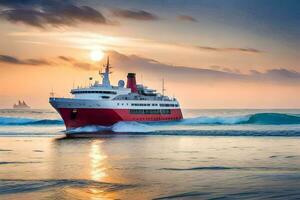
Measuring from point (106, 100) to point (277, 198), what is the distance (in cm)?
5644

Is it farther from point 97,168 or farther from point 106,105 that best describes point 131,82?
point 97,168

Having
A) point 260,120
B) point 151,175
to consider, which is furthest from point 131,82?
point 151,175

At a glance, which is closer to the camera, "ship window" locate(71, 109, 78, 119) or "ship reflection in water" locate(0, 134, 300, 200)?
"ship reflection in water" locate(0, 134, 300, 200)

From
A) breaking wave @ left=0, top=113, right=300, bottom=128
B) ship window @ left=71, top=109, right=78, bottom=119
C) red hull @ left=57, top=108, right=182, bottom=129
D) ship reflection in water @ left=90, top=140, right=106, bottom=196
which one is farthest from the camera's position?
ship window @ left=71, top=109, right=78, bottom=119

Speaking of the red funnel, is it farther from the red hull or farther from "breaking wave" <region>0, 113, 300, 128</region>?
the red hull

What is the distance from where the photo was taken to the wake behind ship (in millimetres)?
69062

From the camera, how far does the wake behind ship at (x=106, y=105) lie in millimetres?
69062

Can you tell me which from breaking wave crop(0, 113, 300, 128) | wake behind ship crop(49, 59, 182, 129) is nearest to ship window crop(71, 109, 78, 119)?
wake behind ship crop(49, 59, 182, 129)

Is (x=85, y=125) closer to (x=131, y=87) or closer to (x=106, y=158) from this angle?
(x=131, y=87)

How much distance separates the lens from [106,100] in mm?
70875

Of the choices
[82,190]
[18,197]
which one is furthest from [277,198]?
[18,197]

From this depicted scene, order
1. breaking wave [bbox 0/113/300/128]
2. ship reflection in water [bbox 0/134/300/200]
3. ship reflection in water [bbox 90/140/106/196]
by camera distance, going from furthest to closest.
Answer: breaking wave [bbox 0/113/300/128]
ship reflection in water [bbox 90/140/106/196]
ship reflection in water [bbox 0/134/300/200]

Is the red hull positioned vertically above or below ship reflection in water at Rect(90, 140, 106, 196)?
above

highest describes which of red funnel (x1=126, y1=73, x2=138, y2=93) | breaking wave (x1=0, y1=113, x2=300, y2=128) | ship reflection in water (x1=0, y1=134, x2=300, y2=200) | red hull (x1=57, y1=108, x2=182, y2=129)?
red funnel (x1=126, y1=73, x2=138, y2=93)
